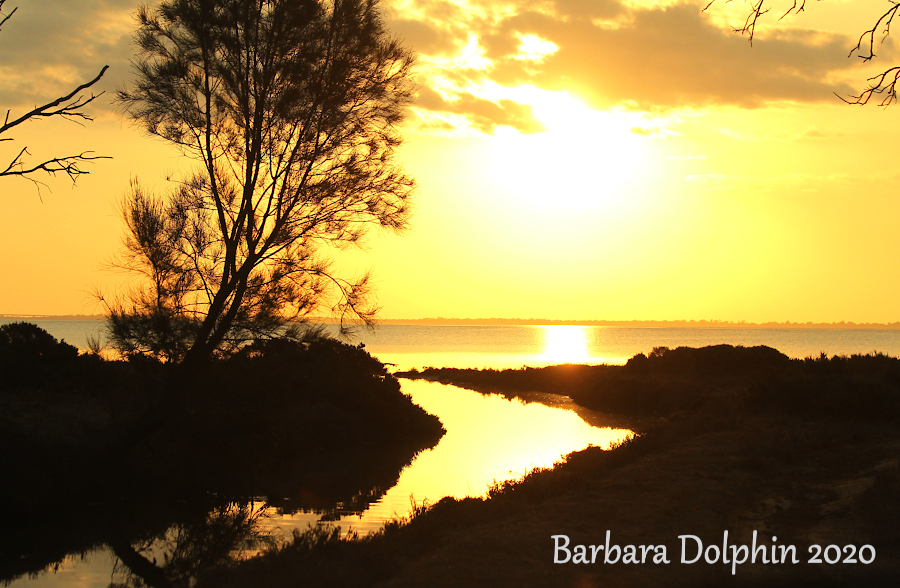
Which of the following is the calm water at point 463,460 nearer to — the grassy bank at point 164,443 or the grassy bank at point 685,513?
the grassy bank at point 164,443

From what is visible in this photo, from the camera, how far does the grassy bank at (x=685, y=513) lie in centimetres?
799

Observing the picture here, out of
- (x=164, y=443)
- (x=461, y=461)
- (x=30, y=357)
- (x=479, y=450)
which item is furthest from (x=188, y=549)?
(x=30, y=357)

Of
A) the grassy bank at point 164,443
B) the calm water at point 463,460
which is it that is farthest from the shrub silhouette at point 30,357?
the calm water at point 463,460

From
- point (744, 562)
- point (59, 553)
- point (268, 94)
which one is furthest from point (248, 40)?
point (744, 562)

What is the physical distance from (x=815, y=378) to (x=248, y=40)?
19926mm

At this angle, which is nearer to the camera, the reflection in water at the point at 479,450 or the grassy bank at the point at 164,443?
the grassy bank at the point at 164,443

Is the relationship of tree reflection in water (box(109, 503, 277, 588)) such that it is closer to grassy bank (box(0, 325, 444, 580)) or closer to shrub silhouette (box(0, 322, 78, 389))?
grassy bank (box(0, 325, 444, 580))

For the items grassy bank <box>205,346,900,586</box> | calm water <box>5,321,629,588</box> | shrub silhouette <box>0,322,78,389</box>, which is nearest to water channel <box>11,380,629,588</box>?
calm water <box>5,321,629,588</box>

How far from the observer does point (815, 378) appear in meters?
22.1

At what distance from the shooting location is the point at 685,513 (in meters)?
10.4

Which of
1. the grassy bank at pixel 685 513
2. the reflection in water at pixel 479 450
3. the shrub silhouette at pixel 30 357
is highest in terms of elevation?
the shrub silhouette at pixel 30 357

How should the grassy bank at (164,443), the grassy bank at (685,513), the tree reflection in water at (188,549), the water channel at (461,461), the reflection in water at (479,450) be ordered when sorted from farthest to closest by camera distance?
the reflection in water at (479,450), the grassy bank at (164,443), the water channel at (461,461), the tree reflection in water at (188,549), the grassy bank at (685,513)

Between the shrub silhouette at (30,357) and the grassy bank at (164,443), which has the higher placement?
the shrub silhouette at (30,357)

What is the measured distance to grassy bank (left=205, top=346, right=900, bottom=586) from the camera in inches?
314
